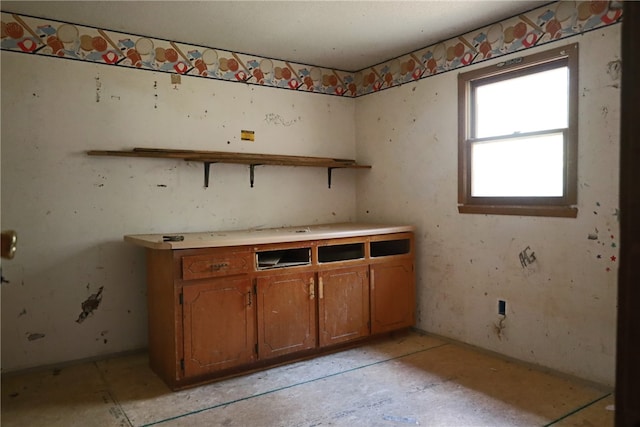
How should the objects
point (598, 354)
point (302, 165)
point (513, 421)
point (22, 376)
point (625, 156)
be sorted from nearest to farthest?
point (625, 156)
point (513, 421)
point (598, 354)
point (22, 376)
point (302, 165)

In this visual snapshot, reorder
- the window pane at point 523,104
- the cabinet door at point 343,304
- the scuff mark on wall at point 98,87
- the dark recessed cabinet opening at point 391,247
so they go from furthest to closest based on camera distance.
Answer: the dark recessed cabinet opening at point 391,247 < the cabinet door at point 343,304 < the scuff mark on wall at point 98,87 < the window pane at point 523,104

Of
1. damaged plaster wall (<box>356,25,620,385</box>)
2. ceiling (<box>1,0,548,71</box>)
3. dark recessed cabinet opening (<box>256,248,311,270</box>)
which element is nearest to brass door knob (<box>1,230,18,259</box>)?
dark recessed cabinet opening (<box>256,248,311,270</box>)

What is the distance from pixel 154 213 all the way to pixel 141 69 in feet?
3.49

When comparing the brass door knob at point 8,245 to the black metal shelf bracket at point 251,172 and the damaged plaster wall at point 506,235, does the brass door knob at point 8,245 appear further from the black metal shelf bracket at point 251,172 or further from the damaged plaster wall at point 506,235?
the damaged plaster wall at point 506,235

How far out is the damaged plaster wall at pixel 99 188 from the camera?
2896 mm

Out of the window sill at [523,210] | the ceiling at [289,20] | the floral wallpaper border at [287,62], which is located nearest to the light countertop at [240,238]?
the window sill at [523,210]

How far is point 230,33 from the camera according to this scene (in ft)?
10.5

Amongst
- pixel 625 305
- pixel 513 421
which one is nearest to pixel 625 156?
pixel 625 305

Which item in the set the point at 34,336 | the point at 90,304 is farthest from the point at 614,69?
the point at 34,336

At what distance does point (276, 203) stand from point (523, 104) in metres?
2.07

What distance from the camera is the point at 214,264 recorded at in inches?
108

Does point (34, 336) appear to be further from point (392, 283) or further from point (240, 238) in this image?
point (392, 283)

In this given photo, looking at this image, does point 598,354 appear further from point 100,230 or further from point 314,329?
point 100,230

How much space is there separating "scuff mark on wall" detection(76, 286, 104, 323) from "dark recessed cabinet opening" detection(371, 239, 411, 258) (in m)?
2.09
